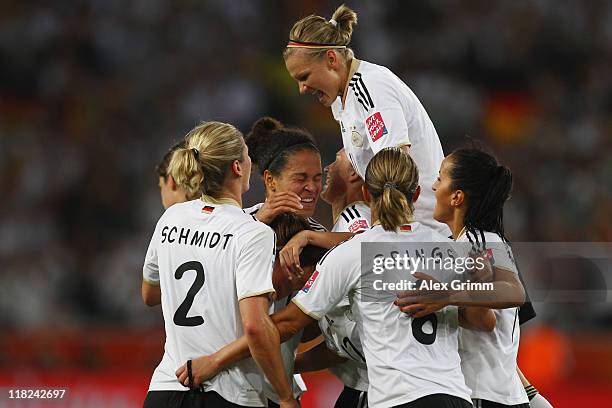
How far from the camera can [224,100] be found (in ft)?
32.5

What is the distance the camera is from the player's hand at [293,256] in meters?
3.49

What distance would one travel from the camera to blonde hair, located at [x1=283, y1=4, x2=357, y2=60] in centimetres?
411

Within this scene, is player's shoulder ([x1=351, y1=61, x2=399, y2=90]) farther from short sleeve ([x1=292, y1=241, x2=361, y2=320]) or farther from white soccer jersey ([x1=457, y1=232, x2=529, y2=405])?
short sleeve ([x1=292, y1=241, x2=361, y2=320])

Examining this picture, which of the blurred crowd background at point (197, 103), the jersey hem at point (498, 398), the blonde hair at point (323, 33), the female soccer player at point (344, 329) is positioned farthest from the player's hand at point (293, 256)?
the blurred crowd background at point (197, 103)

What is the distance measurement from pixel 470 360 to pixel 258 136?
138 cm

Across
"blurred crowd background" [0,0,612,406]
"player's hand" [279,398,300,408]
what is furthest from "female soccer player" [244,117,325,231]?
"blurred crowd background" [0,0,612,406]

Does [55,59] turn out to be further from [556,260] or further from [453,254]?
[453,254]

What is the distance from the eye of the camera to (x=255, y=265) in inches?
127

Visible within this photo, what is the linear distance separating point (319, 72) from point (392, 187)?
1.10 m

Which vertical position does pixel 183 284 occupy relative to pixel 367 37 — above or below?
below

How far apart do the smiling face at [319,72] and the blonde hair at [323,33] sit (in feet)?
0.09

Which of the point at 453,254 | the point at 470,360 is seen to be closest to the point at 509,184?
the point at 453,254

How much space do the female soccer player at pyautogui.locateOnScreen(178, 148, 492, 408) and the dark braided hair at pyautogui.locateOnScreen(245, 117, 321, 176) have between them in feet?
2.26

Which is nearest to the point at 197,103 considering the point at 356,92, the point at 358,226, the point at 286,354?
the point at 356,92
